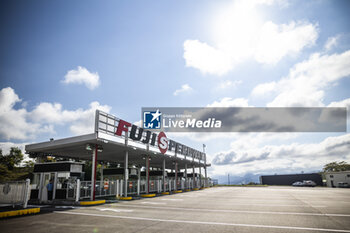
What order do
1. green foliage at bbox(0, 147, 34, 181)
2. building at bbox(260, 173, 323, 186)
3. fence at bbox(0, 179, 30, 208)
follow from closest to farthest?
fence at bbox(0, 179, 30, 208), green foliage at bbox(0, 147, 34, 181), building at bbox(260, 173, 323, 186)

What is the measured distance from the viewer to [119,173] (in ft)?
89.7

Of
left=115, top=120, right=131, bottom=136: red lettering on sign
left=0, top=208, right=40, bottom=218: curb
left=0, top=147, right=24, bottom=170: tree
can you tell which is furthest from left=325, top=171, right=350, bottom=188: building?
left=0, top=147, right=24, bottom=170: tree

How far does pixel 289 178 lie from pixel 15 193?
58.7 meters

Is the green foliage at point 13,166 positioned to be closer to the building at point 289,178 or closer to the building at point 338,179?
the building at point 289,178

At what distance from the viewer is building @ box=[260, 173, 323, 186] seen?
4972cm

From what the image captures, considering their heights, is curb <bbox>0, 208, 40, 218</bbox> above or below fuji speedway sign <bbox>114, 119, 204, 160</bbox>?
below

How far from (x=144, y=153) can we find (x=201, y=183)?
22.4 meters

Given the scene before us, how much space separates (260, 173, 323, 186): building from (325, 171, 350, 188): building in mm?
7749

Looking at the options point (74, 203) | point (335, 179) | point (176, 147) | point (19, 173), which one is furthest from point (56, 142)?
point (335, 179)

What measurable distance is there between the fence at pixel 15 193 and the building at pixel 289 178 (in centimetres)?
5685

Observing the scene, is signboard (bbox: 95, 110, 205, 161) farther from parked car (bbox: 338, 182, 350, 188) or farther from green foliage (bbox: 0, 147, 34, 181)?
green foliage (bbox: 0, 147, 34, 181)

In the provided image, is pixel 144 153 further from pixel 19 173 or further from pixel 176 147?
pixel 19 173

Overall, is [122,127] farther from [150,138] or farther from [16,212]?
[16,212]

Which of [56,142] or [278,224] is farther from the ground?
[56,142]
